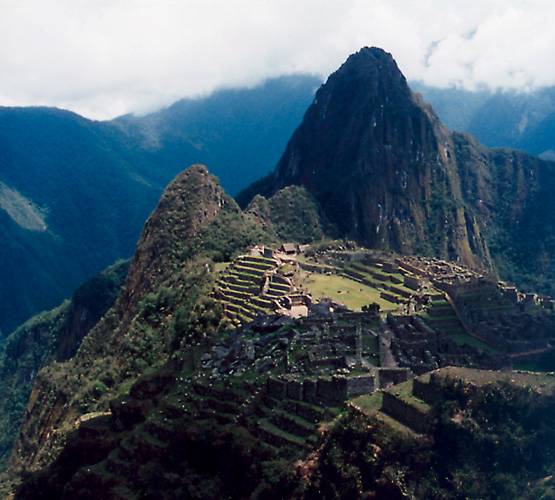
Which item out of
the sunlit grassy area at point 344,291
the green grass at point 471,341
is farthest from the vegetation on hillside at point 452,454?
the sunlit grassy area at point 344,291

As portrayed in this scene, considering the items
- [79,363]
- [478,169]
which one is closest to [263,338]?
[79,363]

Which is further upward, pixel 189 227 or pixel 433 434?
pixel 189 227

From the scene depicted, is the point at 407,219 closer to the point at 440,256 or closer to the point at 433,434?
the point at 440,256

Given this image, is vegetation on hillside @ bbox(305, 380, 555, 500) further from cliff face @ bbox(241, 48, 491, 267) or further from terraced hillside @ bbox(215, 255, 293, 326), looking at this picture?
cliff face @ bbox(241, 48, 491, 267)

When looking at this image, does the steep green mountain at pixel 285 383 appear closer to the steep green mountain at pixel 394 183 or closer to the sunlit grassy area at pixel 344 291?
the sunlit grassy area at pixel 344 291

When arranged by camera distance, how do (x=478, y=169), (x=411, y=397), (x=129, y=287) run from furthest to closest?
(x=478, y=169) < (x=129, y=287) < (x=411, y=397)

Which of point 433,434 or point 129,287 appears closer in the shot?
point 433,434

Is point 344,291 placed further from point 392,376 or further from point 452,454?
point 452,454
